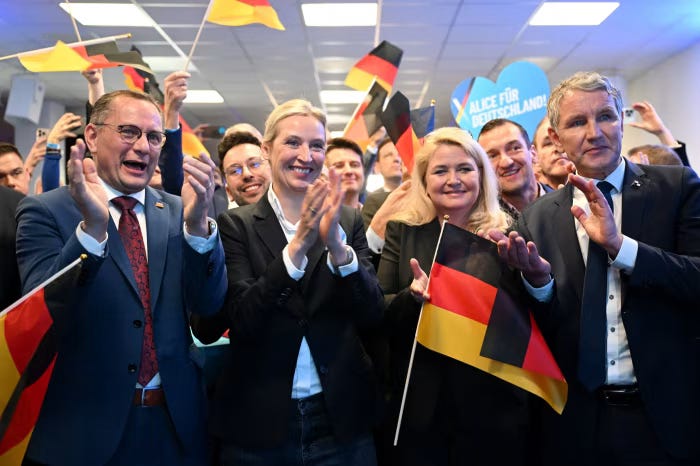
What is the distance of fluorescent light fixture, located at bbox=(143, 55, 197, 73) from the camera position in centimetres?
783

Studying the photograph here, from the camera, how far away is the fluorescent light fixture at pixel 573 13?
6391 mm

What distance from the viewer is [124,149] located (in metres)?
1.82

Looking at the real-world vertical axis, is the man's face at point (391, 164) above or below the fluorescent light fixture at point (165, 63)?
below

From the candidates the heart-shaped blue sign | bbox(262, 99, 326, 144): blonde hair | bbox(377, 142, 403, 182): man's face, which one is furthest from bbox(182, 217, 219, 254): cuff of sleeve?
the heart-shaped blue sign

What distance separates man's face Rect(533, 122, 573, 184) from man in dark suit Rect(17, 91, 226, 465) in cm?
208

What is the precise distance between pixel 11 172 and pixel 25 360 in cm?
244

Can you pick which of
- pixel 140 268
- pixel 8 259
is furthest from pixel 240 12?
pixel 140 268

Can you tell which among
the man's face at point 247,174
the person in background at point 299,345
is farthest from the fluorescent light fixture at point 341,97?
the person in background at point 299,345

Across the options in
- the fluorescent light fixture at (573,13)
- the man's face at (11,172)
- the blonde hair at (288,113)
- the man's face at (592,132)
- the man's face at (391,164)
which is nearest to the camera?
the man's face at (592,132)

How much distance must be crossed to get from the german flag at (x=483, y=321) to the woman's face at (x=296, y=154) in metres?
0.49

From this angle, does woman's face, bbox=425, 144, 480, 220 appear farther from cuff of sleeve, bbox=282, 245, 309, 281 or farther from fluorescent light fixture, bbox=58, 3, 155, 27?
fluorescent light fixture, bbox=58, 3, 155, 27

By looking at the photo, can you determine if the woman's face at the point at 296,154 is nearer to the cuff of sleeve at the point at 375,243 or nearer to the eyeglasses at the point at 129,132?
the eyeglasses at the point at 129,132

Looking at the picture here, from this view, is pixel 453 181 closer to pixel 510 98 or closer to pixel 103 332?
pixel 103 332

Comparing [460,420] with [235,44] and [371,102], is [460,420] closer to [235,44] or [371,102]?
[371,102]
